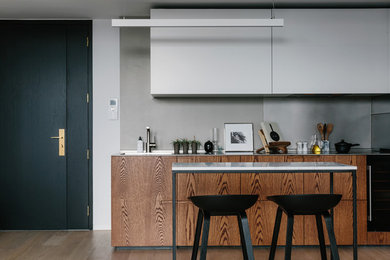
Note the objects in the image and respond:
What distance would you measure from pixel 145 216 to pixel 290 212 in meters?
1.66

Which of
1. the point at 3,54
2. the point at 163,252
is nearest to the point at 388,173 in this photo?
the point at 163,252

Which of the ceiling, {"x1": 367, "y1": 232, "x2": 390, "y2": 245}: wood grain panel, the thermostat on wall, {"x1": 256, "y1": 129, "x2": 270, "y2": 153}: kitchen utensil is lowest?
{"x1": 367, "y1": 232, "x2": 390, "y2": 245}: wood grain panel

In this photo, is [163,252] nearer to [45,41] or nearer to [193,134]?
[193,134]

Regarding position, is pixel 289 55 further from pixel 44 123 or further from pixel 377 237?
pixel 44 123

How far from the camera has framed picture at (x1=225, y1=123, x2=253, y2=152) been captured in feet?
13.6

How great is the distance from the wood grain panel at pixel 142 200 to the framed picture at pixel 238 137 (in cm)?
87

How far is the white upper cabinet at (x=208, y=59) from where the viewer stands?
3.78m

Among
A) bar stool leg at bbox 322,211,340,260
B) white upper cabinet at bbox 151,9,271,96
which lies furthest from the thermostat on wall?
bar stool leg at bbox 322,211,340,260

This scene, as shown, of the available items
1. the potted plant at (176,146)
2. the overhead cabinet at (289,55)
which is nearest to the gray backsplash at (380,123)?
the overhead cabinet at (289,55)

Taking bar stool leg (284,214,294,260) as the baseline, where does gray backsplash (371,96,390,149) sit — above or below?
above

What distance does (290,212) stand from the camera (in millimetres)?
2451

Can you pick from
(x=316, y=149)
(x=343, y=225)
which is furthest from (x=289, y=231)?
(x=316, y=149)

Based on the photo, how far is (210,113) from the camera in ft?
13.9

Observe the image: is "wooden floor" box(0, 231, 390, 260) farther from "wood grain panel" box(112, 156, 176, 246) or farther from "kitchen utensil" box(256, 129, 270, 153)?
"kitchen utensil" box(256, 129, 270, 153)
